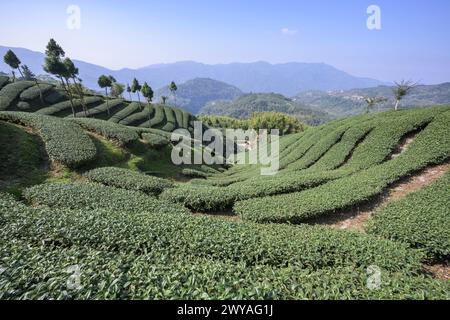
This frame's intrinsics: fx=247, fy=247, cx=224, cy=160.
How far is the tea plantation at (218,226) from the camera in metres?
6.96

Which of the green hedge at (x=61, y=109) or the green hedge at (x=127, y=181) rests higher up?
the green hedge at (x=61, y=109)

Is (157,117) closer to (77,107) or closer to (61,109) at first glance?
(77,107)

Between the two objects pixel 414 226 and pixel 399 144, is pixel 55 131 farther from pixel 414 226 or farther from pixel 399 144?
pixel 399 144

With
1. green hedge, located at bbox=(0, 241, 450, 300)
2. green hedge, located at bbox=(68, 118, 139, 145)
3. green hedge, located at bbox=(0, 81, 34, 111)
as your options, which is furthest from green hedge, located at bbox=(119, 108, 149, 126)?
Result: green hedge, located at bbox=(0, 241, 450, 300)

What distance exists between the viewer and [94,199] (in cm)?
1501

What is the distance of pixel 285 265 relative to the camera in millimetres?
9258

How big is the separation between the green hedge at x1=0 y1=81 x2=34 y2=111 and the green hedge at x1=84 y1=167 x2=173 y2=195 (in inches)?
2166

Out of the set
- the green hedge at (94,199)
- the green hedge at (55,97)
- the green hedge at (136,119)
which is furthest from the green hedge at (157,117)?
the green hedge at (94,199)

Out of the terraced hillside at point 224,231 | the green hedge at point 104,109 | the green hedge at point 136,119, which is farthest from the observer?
the green hedge at point 136,119

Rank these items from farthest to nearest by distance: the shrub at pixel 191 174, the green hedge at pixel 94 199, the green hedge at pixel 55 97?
the green hedge at pixel 55 97
the shrub at pixel 191 174
the green hedge at pixel 94 199

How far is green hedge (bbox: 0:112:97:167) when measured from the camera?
21.8 meters

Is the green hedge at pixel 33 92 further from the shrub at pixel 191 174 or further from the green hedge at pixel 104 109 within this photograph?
the shrub at pixel 191 174
